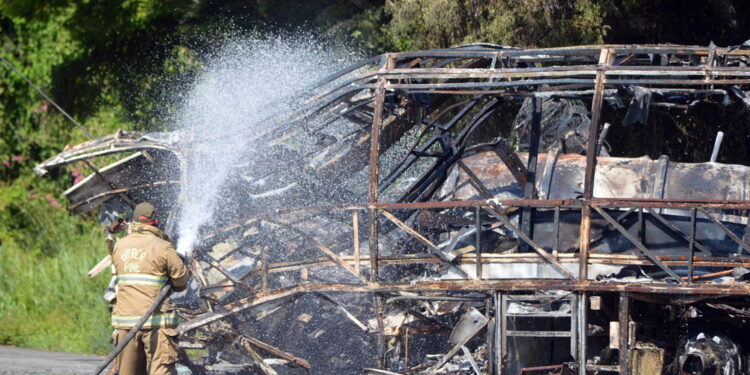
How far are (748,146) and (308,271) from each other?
7809 millimetres

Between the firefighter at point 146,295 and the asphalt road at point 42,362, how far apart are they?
307 centimetres

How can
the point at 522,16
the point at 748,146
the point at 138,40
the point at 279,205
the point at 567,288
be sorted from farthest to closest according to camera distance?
the point at 138,40 < the point at 748,146 < the point at 522,16 < the point at 279,205 < the point at 567,288

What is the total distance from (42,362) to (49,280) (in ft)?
13.0

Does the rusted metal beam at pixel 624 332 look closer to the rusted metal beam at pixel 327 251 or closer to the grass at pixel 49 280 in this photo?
the rusted metal beam at pixel 327 251

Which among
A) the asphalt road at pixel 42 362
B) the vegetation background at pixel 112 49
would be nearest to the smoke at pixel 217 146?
the asphalt road at pixel 42 362

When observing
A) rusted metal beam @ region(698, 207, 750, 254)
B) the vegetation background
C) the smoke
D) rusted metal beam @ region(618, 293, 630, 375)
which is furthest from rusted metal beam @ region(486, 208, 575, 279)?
the vegetation background

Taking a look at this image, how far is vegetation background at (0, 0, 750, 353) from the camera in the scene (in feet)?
47.4

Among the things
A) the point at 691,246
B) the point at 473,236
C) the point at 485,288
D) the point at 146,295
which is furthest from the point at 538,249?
the point at 146,295

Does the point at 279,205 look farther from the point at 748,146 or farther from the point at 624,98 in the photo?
the point at 748,146

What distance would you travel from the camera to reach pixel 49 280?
54.4 feet

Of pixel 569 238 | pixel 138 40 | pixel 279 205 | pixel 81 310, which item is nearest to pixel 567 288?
pixel 569 238

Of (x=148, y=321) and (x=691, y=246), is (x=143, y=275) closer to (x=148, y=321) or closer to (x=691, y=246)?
(x=148, y=321)

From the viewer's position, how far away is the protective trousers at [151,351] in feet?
29.6

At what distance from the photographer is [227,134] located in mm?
10688
